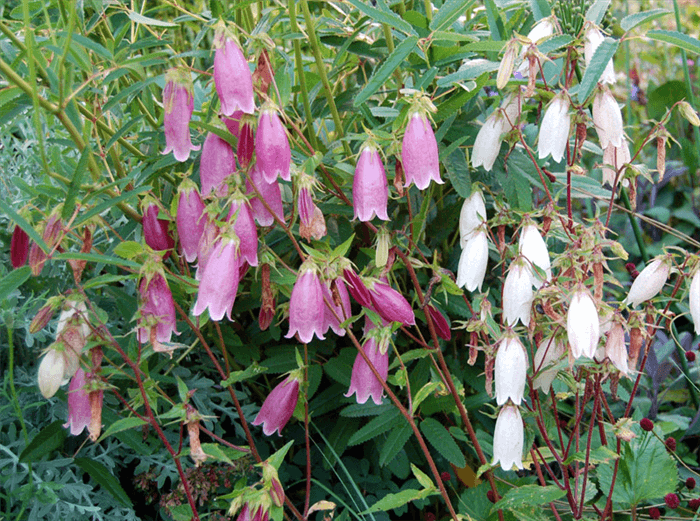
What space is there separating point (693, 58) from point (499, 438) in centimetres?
397

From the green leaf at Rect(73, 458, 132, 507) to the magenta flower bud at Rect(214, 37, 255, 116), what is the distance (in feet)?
→ 3.13

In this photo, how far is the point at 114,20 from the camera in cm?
207

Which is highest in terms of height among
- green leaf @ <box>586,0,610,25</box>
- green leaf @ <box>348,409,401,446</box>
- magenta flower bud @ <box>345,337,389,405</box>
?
green leaf @ <box>586,0,610,25</box>

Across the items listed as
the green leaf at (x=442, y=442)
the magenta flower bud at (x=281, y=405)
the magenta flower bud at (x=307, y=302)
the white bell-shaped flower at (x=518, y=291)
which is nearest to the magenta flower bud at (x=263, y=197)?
the magenta flower bud at (x=307, y=302)

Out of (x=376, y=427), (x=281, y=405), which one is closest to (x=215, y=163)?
(x=281, y=405)

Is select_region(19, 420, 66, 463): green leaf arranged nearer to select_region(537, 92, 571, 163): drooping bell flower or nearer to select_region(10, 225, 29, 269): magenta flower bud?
select_region(10, 225, 29, 269): magenta flower bud

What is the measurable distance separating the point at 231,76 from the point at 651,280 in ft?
3.03

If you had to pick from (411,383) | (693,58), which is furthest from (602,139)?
(693,58)

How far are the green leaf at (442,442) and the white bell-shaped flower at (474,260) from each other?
1.55ft

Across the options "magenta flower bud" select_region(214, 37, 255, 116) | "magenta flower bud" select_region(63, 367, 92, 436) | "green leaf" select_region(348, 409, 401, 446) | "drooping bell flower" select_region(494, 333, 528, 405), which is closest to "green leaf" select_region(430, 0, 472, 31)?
"magenta flower bud" select_region(214, 37, 255, 116)

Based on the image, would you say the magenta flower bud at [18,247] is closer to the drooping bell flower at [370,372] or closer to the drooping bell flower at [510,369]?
the drooping bell flower at [370,372]

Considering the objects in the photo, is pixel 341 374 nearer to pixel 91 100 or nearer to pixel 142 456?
pixel 142 456

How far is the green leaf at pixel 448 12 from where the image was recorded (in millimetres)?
1401

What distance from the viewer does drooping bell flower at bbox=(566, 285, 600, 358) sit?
1.14 meters
